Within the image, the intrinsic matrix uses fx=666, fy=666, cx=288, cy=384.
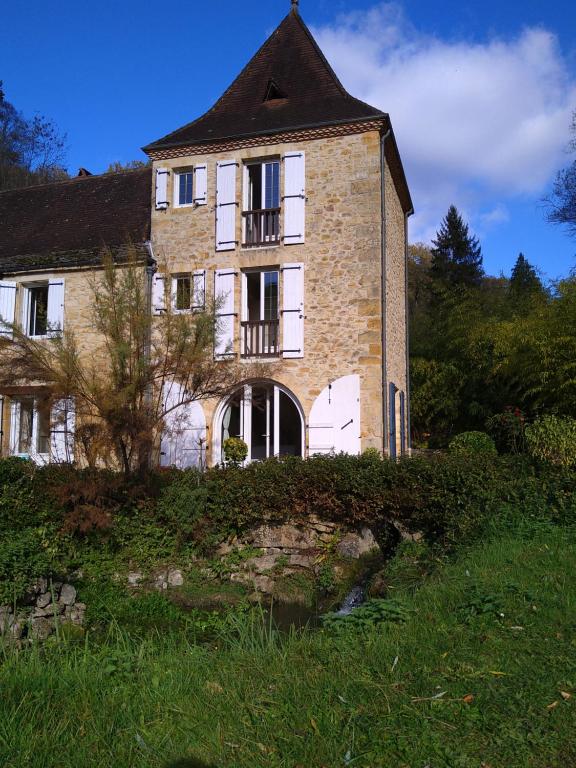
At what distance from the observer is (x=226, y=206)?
43.1ft

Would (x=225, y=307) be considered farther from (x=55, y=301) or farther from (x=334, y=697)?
(x=334, y=697)

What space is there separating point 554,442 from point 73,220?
1153cm

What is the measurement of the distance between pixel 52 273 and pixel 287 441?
234 inches

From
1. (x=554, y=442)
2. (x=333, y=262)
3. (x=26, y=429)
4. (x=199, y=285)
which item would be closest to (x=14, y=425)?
(x=26, y=429)

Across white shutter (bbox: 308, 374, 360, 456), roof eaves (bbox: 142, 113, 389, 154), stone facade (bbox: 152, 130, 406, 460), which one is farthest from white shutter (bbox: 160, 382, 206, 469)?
roof eaves (bbox: 142, 113, 389, 154)

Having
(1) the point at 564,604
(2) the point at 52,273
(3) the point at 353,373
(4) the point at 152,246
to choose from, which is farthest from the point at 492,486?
(2) the point at 52,273

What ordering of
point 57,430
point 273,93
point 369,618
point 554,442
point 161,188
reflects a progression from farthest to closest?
point 273,93 < point 161,188 < point 57,430 < point 554,442 < point 369,618

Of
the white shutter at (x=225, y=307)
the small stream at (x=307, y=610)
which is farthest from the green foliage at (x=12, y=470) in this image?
the white shutter at (x=225, y=307)

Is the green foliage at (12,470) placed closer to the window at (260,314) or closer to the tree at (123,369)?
the tree at (123,369)

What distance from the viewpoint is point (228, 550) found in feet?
31.7

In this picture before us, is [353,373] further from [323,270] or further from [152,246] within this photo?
[152,246]

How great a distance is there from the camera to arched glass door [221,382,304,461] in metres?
12.8

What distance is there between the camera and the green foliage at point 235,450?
11.9 metres

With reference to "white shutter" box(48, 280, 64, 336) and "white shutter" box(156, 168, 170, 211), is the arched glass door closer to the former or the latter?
"white shutter" box(48, 280, 64, 336)
